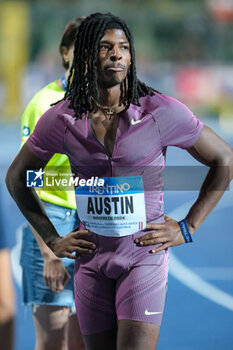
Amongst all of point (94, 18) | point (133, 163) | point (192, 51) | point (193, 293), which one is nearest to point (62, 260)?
point (133, 163)

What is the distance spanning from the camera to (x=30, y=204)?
11.5ft

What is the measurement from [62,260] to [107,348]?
906 millimetres

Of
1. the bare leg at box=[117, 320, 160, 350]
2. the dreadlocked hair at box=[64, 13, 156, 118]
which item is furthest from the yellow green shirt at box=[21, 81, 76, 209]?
the bare leg at box=[117, 320, 160, 350]

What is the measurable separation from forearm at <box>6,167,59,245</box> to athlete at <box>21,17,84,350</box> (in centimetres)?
52

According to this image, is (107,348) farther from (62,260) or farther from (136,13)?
(136,13)

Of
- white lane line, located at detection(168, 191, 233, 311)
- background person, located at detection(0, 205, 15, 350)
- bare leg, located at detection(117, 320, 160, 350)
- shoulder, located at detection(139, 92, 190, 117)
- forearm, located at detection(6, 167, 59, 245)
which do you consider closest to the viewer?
background person, located at detection(0, 205, 15, 350)

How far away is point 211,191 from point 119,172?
504mm

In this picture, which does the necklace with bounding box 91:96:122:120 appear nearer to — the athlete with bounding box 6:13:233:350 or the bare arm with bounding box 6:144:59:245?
the athlete with bounding box 6:13:233:350

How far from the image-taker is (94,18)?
10.8 ft

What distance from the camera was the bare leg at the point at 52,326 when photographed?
4.22m

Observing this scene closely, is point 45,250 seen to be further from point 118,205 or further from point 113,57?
point 113,57

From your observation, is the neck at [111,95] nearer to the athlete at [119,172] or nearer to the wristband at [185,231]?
the athlete at [119,172]

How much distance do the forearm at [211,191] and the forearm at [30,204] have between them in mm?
695

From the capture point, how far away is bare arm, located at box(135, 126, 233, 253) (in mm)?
3248
